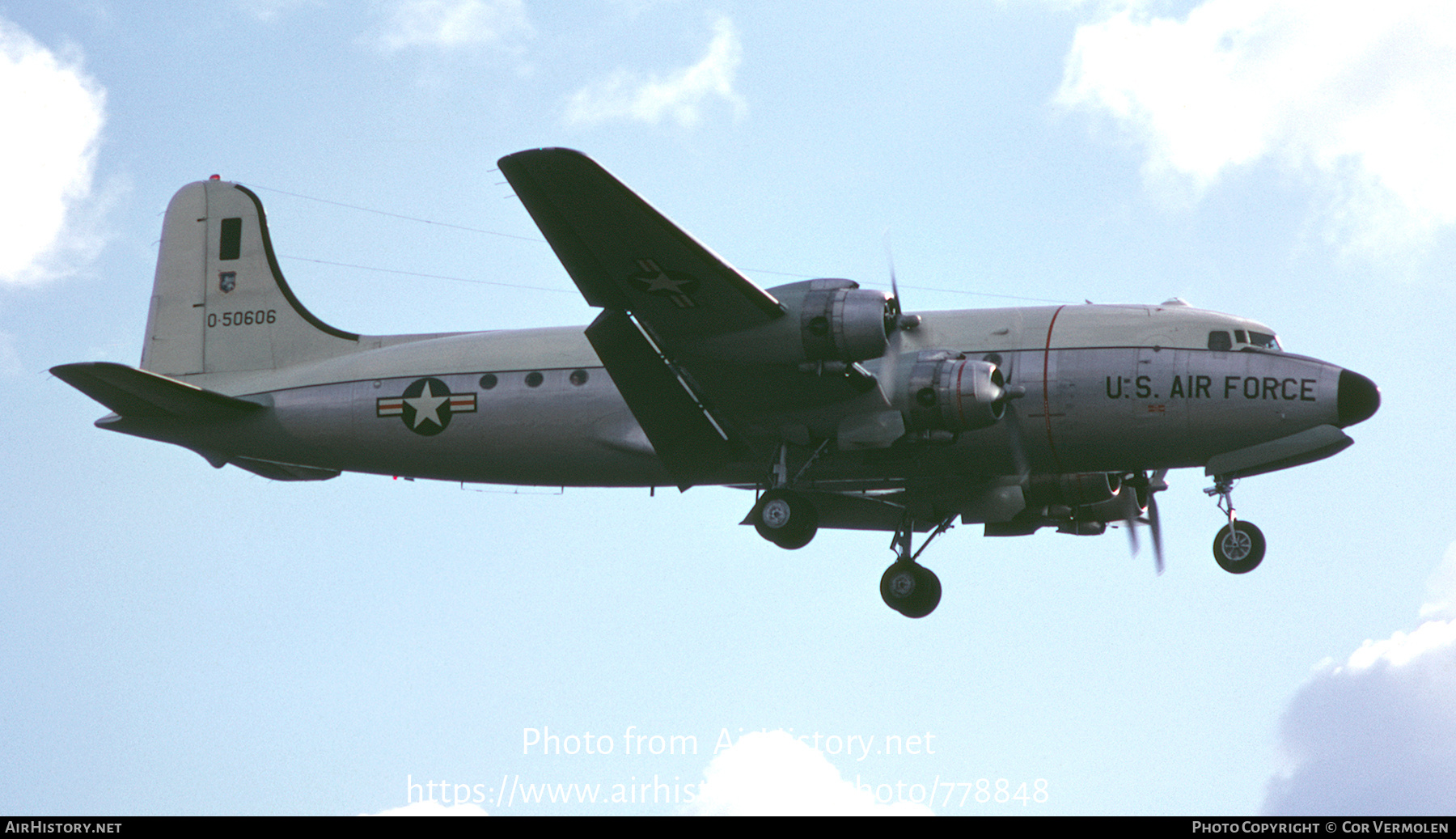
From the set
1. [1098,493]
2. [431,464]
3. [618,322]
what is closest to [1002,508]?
[1098,493]

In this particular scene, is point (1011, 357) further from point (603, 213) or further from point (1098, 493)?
point (603, 213)

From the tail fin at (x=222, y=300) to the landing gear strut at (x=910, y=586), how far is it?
29.9ft

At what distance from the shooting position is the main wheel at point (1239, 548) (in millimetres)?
19000

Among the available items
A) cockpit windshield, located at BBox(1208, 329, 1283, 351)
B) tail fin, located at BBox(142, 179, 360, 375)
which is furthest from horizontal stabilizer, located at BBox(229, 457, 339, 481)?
cockpit windshield, located at BBox(1208, 329, 1283, 351)

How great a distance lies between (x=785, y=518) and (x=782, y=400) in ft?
5.05

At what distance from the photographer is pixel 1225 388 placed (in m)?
18.6

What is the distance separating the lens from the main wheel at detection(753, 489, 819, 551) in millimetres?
→ 19156

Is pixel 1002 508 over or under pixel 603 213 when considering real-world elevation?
under

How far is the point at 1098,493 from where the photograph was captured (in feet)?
73.3

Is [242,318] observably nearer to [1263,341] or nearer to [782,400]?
[782,400]

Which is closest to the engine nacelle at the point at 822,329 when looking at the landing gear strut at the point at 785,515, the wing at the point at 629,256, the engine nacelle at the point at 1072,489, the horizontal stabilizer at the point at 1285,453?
the wing at the point at 629,256

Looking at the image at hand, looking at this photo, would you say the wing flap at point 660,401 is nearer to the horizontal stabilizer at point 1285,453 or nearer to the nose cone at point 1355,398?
the horizontal stabilizer at point 1285,453
